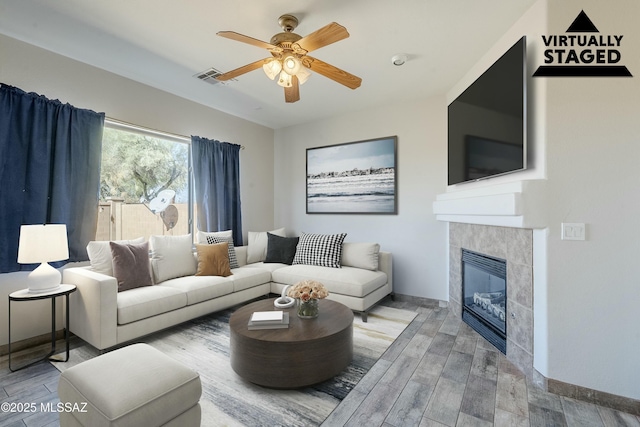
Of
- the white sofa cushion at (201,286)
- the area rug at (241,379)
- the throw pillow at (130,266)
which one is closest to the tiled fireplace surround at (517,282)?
the area rug at (241,379)

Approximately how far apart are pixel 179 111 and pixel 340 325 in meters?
3.39

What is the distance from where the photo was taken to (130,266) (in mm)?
2859

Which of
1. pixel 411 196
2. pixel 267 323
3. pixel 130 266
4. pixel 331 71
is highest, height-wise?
pixel 331 71

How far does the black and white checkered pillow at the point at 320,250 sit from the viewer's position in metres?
3.88

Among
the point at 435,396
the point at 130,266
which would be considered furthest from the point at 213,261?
the point at 435,396

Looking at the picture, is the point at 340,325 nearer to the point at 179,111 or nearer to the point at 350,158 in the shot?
the point at 350,158

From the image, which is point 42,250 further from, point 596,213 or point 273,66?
point 596,213

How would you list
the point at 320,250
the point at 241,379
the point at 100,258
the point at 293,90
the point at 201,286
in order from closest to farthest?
the point at 241,379
the point at 293,90
the point at 100,258
the point at 201,286
the point at 320,250

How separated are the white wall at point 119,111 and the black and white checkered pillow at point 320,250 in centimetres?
121

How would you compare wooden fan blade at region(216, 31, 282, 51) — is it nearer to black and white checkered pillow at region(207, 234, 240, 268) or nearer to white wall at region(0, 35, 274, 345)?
white wall at region(0, 35, 274, 345)

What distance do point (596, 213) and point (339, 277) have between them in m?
2.32

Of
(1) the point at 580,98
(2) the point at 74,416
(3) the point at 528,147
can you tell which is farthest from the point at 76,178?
(1) the point at 580,98

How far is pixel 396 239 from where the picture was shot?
13.5ft

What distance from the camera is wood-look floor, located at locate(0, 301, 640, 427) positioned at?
5.61ft
